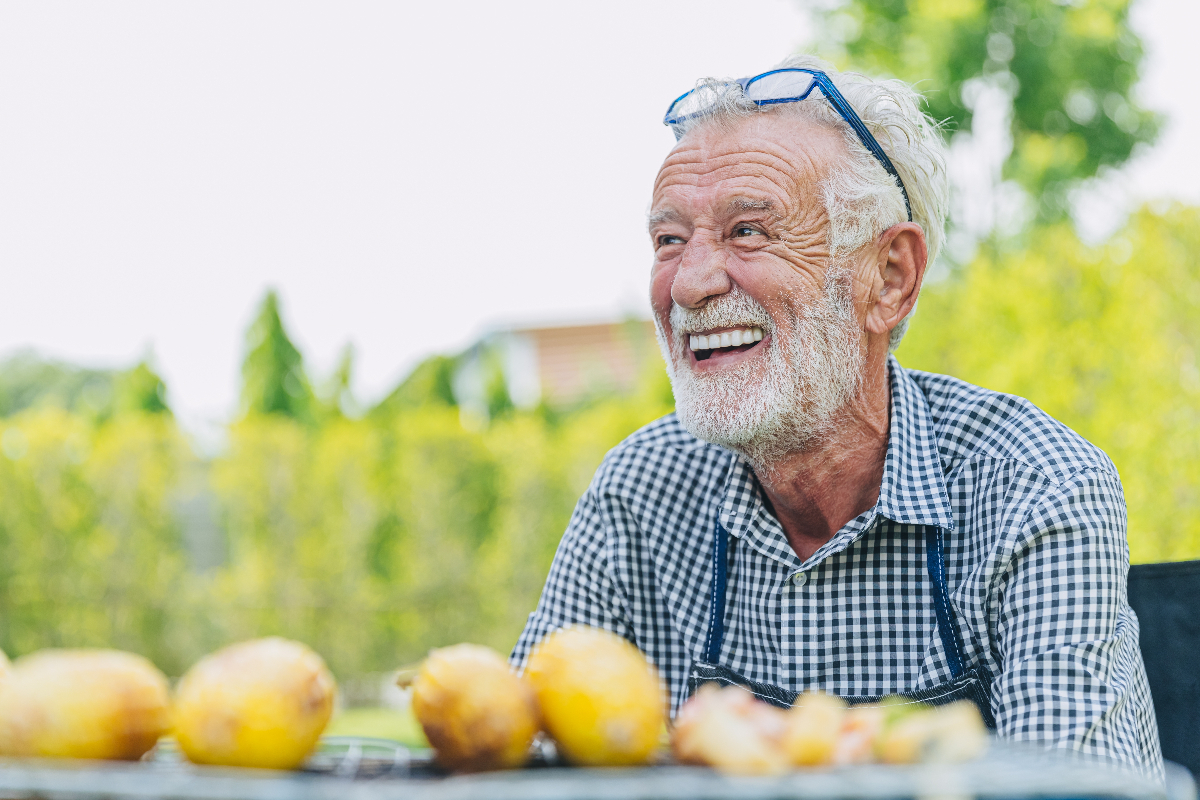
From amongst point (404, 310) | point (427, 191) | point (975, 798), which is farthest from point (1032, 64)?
point (975, 798)

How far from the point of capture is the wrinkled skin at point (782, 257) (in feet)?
6.62

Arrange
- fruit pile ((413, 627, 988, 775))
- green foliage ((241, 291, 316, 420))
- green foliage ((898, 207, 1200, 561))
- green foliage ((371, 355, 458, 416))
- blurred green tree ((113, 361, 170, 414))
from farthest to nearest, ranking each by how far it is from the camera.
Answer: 1. green foliage ((371, 355, 458, 416))
2. green foliage ((241, 291, 316, 420))
3. blurred green tree ((113, 361, 170, 414))
4. green foliage ((898, 207, 1200, 561))
5. fruit pile ((413, 627, 988, 775))

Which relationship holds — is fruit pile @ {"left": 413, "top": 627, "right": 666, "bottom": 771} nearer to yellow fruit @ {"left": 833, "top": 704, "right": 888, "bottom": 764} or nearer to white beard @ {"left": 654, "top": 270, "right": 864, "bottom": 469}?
yellow fruit @ {"left": 833, "top": 704, "right": 888, "bottom": 764}

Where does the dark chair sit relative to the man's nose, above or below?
below

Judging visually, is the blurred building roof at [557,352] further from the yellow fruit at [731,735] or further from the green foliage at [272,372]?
the yellow fruit at [731,735]

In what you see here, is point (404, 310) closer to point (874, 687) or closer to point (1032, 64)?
point (1032, 64)

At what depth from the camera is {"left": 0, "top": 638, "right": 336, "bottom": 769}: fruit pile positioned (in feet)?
2.75

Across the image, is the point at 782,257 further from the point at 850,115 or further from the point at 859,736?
the point at 859,736

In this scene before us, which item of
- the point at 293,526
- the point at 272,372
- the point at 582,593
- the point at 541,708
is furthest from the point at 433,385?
the point at 541,708

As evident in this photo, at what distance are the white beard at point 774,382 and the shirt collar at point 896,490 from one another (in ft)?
0.30

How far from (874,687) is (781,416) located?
1.80ft

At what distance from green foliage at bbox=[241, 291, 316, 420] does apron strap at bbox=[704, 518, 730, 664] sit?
9823mm

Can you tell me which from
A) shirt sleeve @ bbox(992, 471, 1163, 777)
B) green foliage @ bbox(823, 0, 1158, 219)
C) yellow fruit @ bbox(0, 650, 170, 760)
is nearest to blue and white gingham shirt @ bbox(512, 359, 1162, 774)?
shirt sleeve @ bbox(992, 471, 1163, 777)

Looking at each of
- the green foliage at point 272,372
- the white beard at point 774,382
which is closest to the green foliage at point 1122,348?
the white beard at point 774,382
